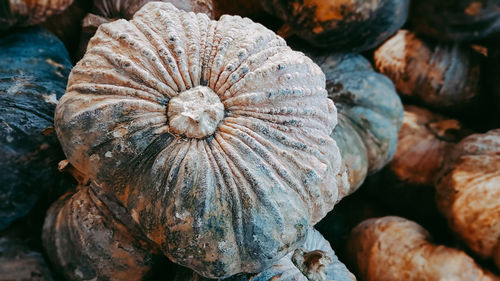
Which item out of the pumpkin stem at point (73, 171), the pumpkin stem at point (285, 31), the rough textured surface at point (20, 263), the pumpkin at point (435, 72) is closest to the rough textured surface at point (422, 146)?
the pumpkin at point (435, 72)

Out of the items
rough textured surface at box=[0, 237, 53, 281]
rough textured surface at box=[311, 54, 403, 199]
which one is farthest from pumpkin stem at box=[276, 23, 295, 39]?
rough textured surface at box=[0, 237, 53, 281]

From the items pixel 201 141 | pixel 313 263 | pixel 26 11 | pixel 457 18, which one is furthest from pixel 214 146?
pixel 457 18

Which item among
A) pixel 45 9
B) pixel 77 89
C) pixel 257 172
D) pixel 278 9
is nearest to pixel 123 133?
→ pixel 77 89

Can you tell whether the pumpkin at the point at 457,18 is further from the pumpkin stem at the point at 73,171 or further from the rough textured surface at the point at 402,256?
the pumpkin stem at the point at 73,171

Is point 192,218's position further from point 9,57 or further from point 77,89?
point 9,57

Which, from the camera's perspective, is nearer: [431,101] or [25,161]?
[25,161]

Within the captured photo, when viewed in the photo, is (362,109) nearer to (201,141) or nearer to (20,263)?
(201,141)

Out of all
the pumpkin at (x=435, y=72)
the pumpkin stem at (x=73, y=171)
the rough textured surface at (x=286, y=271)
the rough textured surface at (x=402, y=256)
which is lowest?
the rough textured surface at (x=402, y=256)
